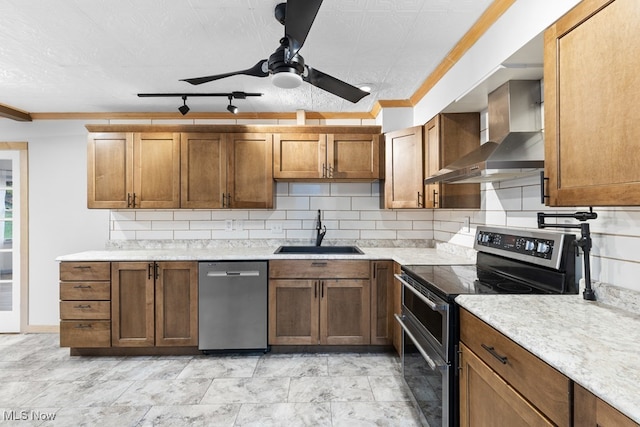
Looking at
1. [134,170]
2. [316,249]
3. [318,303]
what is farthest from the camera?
[316,249]

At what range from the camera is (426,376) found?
1829 millimetres

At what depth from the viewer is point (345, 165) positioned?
10.8 ft

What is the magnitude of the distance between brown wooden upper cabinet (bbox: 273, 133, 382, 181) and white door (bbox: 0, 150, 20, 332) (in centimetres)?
291

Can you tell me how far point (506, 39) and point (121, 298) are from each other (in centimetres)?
344

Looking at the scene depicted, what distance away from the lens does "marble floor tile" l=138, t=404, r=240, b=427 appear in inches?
79.2

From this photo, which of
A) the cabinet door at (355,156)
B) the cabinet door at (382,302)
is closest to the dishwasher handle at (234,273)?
the cabinet door at (382,302)

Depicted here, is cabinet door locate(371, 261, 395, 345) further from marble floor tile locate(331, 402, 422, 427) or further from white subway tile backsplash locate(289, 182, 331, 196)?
white subway tile backsplash locate(289, 182, 331, 196)

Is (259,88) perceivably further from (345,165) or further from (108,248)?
(108,248)

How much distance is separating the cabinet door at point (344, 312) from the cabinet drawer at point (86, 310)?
1.91 m

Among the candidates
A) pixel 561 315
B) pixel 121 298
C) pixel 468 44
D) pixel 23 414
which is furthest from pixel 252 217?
pixel 561 315

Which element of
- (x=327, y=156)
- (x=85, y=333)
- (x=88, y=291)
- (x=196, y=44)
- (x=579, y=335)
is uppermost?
(x=196, y=44)

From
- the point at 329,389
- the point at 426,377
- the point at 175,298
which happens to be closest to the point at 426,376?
the point at 426,377

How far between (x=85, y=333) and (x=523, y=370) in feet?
10.9

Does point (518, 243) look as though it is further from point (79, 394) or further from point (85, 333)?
point (85, 333)
